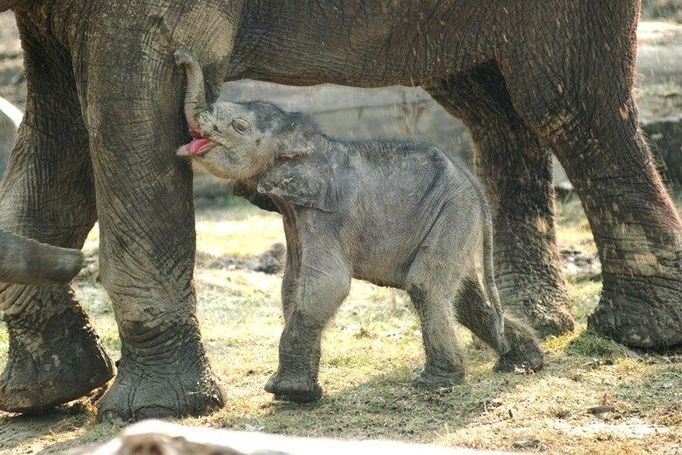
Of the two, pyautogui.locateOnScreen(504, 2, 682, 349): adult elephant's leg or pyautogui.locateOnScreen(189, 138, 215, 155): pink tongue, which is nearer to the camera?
pyautogui.locateOnScreen(189, 138, 215, 155): pink tongue

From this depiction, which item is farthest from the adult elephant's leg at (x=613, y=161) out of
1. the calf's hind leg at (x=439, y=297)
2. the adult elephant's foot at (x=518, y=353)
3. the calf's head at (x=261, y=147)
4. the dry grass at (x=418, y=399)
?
the calf's head at (x=261, y=147)

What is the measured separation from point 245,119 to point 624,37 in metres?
2.37

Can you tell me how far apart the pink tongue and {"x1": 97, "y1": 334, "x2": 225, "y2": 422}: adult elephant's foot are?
86cm

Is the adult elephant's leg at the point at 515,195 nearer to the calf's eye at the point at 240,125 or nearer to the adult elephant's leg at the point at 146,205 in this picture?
the calf's eye at the point at 240,125

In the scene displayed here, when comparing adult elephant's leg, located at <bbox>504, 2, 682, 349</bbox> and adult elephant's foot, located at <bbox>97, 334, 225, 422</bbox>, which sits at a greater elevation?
adult elephant's leg, located at <bbox>504, 2, 682, 349</bbox>

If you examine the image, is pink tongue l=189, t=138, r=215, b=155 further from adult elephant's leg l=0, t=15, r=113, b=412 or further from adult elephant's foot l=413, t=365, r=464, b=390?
adult elephant's foot l=413, t=365, r=464, b=390

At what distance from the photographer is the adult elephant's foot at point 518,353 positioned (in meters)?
7.65

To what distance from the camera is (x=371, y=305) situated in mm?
10219

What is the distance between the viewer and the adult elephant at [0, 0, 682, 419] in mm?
6836

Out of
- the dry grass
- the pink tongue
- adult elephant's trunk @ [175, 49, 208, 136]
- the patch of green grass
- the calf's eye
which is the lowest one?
the dry grass

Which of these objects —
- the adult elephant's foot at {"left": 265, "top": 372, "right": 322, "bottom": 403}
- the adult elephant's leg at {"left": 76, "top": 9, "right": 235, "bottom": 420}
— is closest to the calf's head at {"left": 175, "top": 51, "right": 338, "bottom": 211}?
the adult elephant's leg at {"left": 76, "top": 9, "right": 235, "bottom": 420}

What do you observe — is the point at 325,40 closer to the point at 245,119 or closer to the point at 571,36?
the point at 245,119

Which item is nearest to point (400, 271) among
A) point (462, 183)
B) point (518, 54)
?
point (462, 183)

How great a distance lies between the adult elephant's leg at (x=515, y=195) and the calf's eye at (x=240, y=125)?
2.14m
